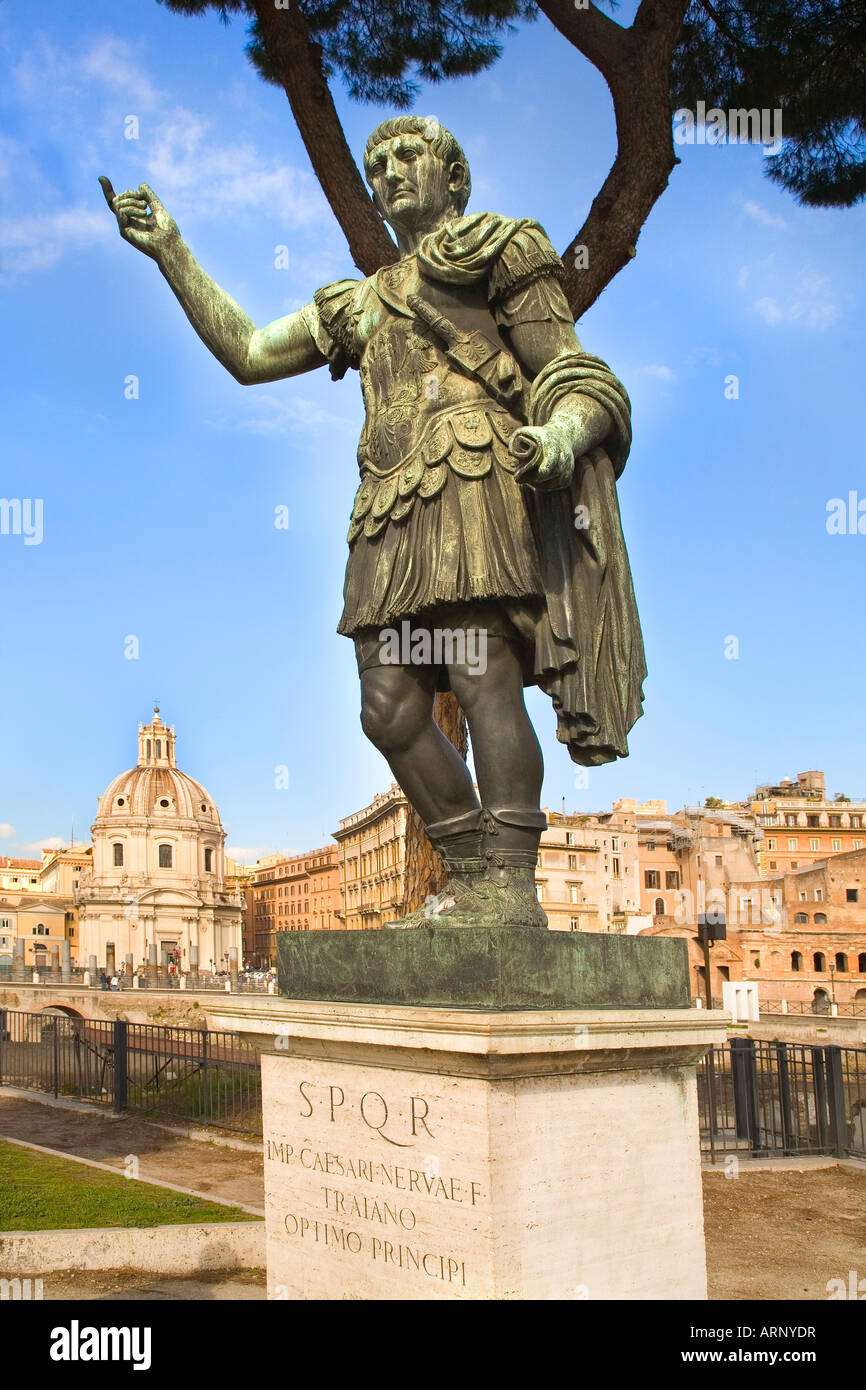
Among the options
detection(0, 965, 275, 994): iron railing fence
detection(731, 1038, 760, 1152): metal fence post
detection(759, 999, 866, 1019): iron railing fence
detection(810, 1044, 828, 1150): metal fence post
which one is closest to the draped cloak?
detection(731, 1038, 760, 1152): metal fence post

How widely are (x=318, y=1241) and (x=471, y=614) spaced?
154cm

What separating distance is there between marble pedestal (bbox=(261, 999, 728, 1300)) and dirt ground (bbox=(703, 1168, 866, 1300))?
3.59m

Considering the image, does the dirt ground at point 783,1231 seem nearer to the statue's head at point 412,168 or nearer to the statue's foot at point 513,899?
the statue's foot at point 513,899

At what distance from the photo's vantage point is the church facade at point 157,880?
284 feet

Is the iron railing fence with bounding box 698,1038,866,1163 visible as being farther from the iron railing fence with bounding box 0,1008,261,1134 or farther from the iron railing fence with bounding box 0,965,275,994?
the iron railing fence with bounding box 0,965,275,994

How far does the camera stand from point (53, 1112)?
44.4ft

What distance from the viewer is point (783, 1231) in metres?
7.85

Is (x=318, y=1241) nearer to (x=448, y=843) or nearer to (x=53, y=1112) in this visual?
(x=448, y=843)

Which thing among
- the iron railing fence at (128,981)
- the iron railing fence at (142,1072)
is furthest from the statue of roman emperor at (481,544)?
the iron railing fence at (128,981)

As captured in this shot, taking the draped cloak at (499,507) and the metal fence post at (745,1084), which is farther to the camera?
the metal fence post at (745,1084)

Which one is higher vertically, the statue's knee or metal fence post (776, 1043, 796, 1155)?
the statue's knee

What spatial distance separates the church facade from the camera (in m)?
86.6

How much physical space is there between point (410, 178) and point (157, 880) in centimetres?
8938

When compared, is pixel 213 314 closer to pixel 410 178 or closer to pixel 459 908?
pixel 410 178
